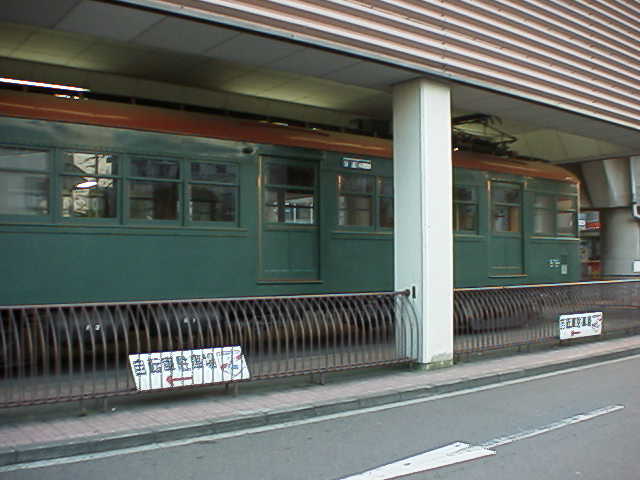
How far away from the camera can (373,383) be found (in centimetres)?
844

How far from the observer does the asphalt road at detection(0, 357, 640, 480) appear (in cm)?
513

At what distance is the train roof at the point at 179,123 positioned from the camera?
8.48 metres

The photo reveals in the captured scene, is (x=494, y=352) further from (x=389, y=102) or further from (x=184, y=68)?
(x=184, y=68)

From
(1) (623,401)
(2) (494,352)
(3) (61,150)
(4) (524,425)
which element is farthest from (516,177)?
(3) (61,150)

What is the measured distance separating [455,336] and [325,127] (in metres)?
4.33

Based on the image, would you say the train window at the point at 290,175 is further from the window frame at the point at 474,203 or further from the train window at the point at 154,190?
the window frame at the point at 474,203

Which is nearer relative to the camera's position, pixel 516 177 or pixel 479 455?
pixel 479 455

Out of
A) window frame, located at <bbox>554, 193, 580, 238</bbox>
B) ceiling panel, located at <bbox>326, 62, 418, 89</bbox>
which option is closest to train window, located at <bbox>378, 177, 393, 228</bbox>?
ceiling panel, located at <bbox>326, 62, 418, 89</bbox>

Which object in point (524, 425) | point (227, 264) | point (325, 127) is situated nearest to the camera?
point (524, 425)

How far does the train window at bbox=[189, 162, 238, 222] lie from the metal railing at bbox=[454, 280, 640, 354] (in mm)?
3731

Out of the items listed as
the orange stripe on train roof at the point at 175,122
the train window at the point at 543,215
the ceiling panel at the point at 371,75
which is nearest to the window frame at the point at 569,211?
the train window at the point at 543,215

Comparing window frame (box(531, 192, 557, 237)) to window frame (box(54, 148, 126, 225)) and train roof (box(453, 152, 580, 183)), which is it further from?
window frame (box(54, 148, 126, 225))

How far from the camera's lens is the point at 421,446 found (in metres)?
5.88

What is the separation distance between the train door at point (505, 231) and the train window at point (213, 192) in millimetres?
6008
